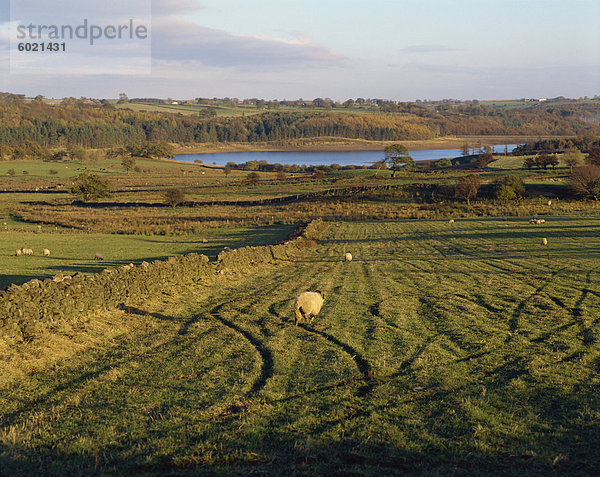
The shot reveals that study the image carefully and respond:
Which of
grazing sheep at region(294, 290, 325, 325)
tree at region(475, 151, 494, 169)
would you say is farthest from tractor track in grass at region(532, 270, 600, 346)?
tree at region(475, 151, 494, 169)

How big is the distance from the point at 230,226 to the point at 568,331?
47.4m

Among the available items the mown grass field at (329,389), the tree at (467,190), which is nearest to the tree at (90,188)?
the tree at (467,190)

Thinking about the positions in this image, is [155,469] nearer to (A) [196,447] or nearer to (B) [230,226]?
(A) [196,447]

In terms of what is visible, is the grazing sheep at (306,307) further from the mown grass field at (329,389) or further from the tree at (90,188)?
the tree at (90,188)

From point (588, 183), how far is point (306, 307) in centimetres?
6948

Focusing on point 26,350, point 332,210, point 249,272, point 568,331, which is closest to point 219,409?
point 26,350

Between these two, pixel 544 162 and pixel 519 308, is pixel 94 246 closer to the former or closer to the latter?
pixel 519 308

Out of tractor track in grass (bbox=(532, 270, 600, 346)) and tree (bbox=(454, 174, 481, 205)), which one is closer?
tractor track in grass (bbox=(532, 270, 600, 346))

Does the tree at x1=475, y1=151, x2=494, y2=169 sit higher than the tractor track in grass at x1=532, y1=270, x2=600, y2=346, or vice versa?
the tree at x1=475, y1=151, x2=494, y2=169

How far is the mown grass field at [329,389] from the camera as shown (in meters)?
8.02

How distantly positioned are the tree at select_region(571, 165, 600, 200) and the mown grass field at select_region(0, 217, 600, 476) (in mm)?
56227

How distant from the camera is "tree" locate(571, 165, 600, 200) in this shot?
228ft

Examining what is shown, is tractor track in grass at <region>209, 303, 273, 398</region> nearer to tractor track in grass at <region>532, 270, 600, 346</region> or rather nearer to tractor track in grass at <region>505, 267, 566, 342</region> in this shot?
tractor track in grass at <region>505, 267, 566, 342</region>

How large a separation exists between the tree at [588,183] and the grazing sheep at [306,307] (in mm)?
68244
